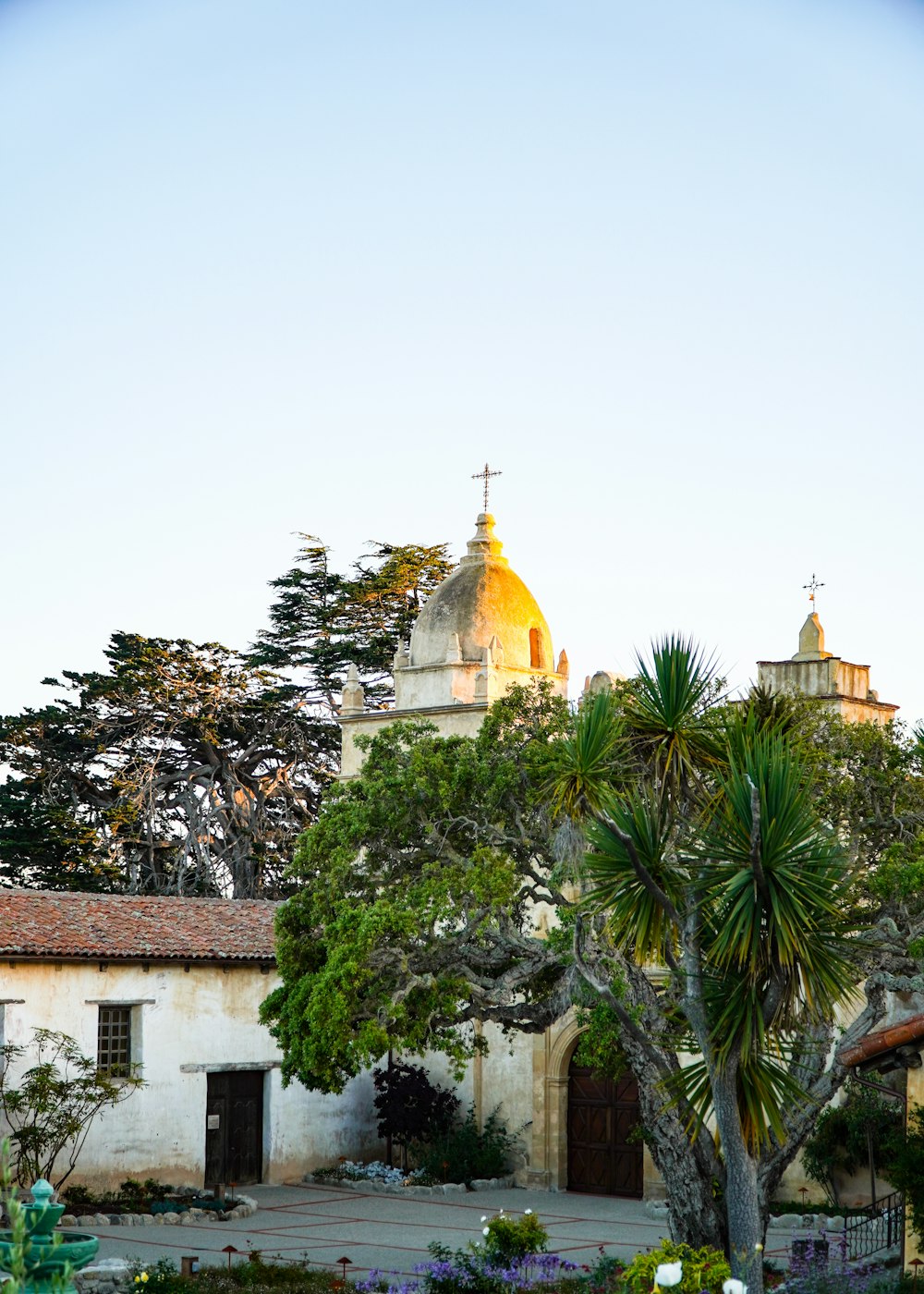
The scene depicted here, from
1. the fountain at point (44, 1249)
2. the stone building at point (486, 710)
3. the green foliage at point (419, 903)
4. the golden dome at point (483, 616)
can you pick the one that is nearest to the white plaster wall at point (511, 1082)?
the stone building at point (486, 710)

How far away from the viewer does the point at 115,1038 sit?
29.0 meters

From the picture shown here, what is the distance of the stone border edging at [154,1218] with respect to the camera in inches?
982

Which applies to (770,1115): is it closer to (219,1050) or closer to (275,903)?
(219,1050)

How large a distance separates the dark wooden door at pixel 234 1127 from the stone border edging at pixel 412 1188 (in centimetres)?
139

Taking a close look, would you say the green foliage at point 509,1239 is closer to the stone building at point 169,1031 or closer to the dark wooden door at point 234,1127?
the stone building at point 169,1031

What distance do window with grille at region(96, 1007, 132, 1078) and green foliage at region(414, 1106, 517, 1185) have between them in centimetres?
639

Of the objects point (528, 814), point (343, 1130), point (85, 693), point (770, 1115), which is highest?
point (85, 693)

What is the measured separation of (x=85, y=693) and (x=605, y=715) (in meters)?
33.3

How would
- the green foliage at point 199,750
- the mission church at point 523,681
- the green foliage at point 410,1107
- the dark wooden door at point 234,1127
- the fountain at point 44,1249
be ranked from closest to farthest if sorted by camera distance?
1. the fountain at point 44,1249
2. the dark wooden door at point 234,1127
3. the mission church at point 523,681
4. the green foliage at point 410,1107
5. the green foliage at point 199,750

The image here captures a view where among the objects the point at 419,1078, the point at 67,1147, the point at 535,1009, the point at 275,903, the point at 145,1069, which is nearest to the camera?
the point at 535,1009

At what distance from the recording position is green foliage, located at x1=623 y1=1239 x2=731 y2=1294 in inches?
558

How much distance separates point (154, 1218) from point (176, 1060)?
410 cm

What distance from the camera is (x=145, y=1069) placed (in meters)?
29.1

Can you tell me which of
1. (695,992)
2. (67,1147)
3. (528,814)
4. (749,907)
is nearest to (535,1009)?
(528,814)
